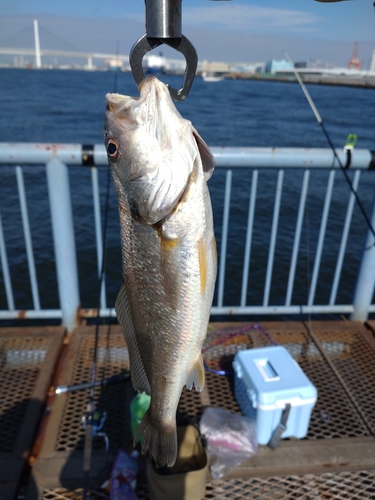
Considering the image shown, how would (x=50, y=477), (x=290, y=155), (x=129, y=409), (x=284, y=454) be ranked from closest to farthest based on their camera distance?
1. (x=50, y=477)
2. (x=284, y=454)
3. (x=129, y=409)
4. (x=290, y=155)

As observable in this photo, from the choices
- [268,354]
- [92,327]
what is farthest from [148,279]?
[92,327]

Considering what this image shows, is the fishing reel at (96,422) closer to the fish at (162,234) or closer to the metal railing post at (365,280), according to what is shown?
the fish at (162,234)

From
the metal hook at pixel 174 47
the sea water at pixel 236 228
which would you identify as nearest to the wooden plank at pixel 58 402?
the metal hook at pixel 174 47

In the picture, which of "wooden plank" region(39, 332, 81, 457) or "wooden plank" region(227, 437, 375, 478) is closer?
"wooden plank" region(227, 437, 375, 478)

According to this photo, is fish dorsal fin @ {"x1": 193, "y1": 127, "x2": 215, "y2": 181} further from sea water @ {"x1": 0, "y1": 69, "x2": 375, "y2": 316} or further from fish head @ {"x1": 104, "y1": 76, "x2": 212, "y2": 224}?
sea water @ {"x1": 0, "y1": 69, "x2": 375, "y2": 316}

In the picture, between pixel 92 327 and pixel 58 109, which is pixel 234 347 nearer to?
pixel 92 327

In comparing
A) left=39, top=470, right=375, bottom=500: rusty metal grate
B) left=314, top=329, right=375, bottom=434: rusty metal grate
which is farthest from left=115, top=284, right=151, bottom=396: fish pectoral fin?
Answer: left=314, top=329, right=375, bottom=434: rusty metal grate

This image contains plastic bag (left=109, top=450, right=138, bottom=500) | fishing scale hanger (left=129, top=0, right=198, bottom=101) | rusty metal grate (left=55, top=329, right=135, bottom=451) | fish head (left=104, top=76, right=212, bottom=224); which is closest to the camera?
fishing scale hanger (left=129, top=0, right=198, bottom=101)
